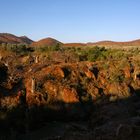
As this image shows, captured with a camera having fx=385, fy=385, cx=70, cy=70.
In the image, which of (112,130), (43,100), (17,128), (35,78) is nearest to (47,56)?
(35,78)

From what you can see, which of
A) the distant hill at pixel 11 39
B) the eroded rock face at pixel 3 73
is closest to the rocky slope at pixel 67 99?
the eroded rock face at pixel 3 73

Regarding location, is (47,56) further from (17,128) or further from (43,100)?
(17,128)

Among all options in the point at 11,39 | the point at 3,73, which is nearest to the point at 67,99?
the point at 3,73

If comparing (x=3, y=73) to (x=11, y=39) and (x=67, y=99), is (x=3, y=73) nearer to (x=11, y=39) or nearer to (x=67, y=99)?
(x=67, y=99)

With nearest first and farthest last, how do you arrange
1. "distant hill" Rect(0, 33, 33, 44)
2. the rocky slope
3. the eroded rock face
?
the rocky slope
the eroded rock face
"distant hill" Rect(0, 33, 33, 44)

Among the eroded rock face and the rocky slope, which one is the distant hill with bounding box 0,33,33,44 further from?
the rocky slope

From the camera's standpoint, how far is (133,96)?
21.2m

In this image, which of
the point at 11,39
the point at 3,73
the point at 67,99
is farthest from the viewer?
the point at 11,39

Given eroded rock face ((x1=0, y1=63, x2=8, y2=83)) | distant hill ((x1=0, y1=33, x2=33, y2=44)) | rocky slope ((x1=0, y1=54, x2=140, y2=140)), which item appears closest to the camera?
rocky slope ((x1=0, y1=54, x2=140, y2=140))

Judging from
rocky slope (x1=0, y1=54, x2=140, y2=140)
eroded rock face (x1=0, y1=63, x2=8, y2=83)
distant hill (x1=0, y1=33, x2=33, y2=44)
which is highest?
distant hill (x1=0, y1=33, x2=33, y2=44)

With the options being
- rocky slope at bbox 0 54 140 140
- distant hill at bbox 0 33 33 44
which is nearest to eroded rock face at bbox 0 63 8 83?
rocky slope at bbox 0 54 140 140

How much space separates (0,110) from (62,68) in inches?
238

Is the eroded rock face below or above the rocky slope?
above

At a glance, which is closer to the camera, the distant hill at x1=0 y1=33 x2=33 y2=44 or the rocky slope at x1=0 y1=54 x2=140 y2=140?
the rocky slope at x1=0 y1=54 x2=140 y2=140
